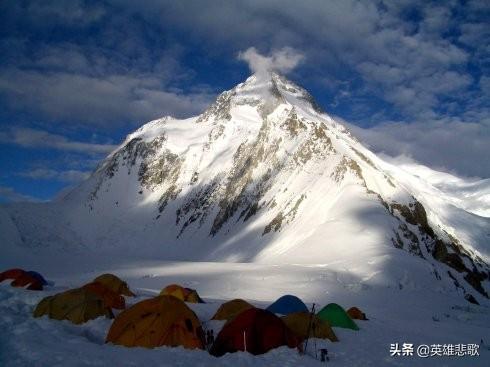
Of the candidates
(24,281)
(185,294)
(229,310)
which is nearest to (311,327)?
(229,310)

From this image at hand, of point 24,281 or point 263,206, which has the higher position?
point 263,206

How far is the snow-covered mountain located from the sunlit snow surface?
3.80 m

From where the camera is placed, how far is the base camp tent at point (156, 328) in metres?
12.6

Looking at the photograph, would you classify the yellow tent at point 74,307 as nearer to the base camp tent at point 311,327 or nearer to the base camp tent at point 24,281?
the base camp tent at point 311,327

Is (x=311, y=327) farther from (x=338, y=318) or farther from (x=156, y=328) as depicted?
(x=156, y=328)

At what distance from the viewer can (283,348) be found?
13.2 meters

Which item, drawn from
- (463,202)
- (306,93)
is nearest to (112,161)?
(306,93)

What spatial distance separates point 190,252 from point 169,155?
64.9 metres

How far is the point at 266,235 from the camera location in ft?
225

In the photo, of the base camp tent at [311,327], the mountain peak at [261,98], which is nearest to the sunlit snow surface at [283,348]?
the base camp tent at [311,327]

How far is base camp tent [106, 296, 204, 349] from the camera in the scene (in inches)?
498

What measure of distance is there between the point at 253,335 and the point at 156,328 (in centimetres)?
283

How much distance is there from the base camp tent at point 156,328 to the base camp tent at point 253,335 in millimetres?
709

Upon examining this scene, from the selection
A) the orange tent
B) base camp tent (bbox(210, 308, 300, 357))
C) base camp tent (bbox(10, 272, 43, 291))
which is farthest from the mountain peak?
base camp tent (bbox(210, 308, 300, 357))
